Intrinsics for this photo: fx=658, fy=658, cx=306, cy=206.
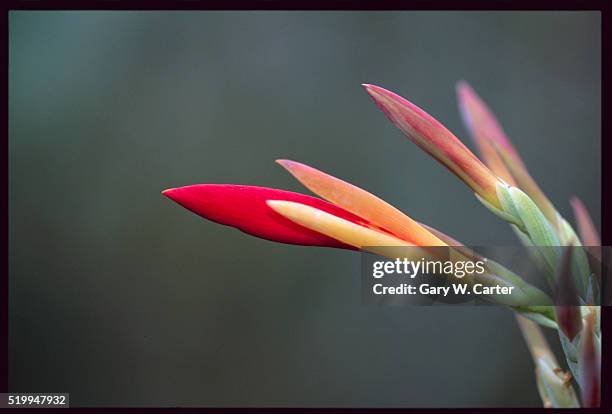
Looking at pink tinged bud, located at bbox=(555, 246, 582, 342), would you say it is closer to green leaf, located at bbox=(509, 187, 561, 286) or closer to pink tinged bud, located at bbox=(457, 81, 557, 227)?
green leaf, located at bbox=(509, 187, 561, 286)

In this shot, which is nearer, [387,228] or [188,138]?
[387,228]

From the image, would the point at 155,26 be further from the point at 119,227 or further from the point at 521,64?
the point at 521,64

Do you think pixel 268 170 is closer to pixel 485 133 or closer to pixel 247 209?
pixel 485 133

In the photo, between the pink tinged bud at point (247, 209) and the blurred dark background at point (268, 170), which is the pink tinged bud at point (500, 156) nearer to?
the pink tinged bud at point (247, 209)

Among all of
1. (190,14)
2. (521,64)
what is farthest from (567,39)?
(190,14)

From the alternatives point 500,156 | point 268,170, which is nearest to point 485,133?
point 500,156

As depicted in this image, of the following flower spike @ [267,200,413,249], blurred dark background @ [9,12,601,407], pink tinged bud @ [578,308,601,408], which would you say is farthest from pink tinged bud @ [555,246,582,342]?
blurred dark background @ [9,12,601,407]
